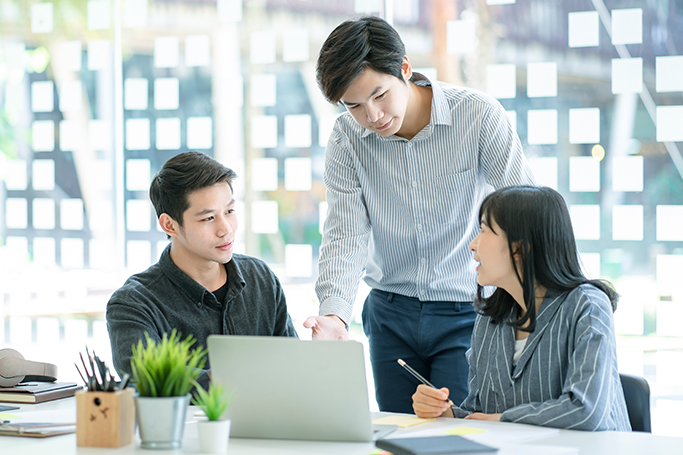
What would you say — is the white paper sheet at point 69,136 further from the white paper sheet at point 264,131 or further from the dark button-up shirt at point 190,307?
the dark button-up shirt at point 190,307

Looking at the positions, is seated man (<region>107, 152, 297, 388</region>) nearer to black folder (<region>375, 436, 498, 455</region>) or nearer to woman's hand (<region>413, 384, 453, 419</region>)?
woman's hand (<region>413, 384, 453, 419</region>)

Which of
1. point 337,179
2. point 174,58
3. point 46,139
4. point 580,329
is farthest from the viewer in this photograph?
point 46,139

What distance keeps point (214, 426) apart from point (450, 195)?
1.09 meters

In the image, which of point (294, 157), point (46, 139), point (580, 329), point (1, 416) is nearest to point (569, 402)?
point (580, 329)

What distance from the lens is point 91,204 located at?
4273mm

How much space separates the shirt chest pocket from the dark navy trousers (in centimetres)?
26

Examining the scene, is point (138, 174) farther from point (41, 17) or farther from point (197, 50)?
point (41, 17)

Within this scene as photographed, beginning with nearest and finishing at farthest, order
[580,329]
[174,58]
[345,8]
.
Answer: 1. [580,329]
2. [345,8]
3. [174,58]

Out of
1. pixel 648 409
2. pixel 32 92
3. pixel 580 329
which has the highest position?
pixel 32 92

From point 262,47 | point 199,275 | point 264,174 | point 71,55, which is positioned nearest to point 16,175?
point 71,55

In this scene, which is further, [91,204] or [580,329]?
[91,204]

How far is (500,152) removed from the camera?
1.99 metres

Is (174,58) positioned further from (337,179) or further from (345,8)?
(337,179)

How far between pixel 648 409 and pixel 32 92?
159 inches
